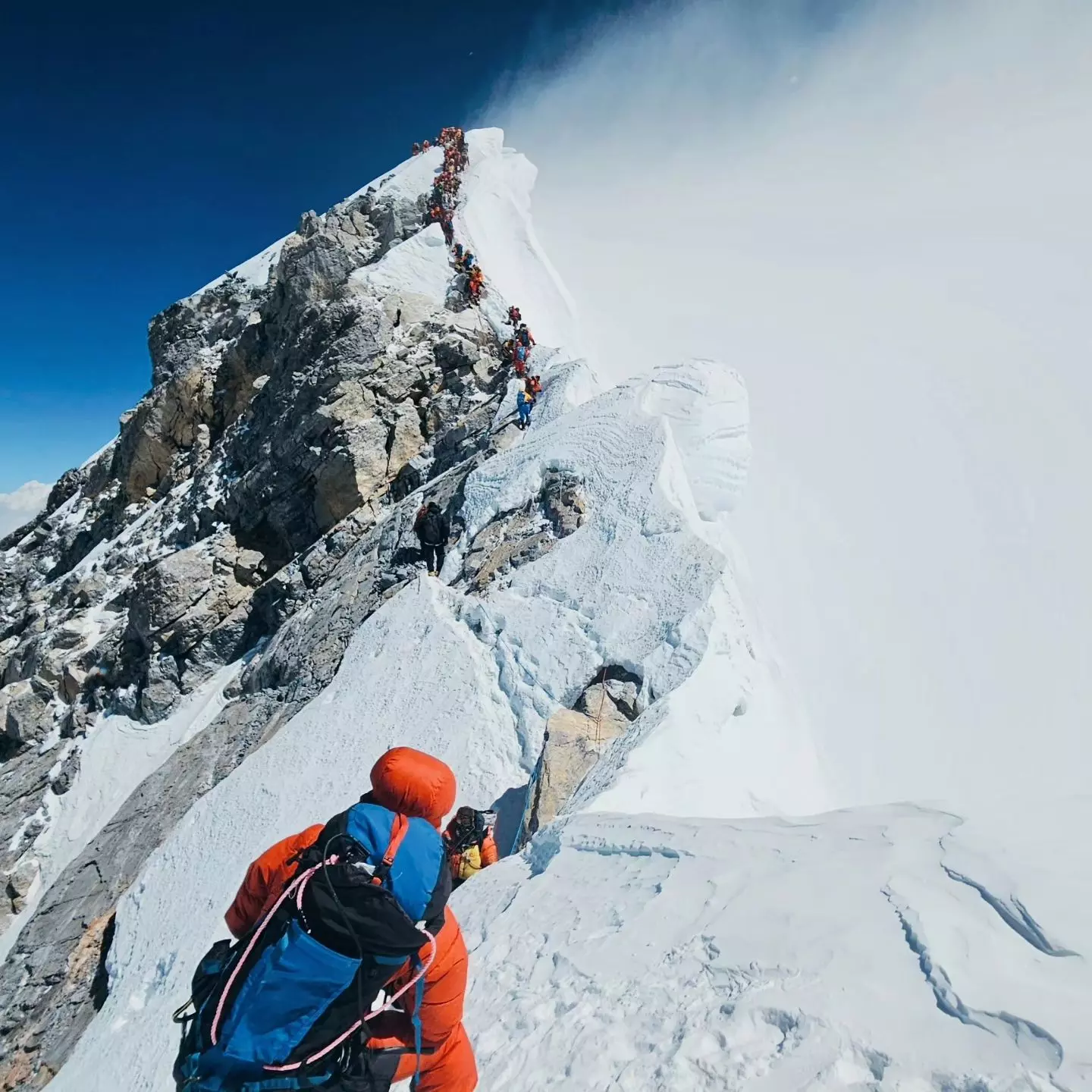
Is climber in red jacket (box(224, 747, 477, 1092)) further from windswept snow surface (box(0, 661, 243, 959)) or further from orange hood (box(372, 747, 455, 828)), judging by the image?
windswept snow surface (box(0, 661, 243, 959))

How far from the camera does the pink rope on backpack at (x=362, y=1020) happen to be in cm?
267

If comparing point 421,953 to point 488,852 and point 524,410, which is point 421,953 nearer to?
point 488,852

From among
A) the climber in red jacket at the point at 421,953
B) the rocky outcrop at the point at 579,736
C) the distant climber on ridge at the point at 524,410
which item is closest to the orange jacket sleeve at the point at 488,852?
the rocky outcrop at the point at 579,736

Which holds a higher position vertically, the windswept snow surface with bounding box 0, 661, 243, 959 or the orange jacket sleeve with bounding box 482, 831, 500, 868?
the windswept snow surface with bounding box 0, 661, 243, 959

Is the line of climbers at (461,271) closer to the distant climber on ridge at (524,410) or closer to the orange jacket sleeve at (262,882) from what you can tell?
the distant climber on ridge at (524,410)

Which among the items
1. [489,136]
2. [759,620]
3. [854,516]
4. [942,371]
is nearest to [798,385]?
[942,371]

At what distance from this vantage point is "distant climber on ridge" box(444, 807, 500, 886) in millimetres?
6492

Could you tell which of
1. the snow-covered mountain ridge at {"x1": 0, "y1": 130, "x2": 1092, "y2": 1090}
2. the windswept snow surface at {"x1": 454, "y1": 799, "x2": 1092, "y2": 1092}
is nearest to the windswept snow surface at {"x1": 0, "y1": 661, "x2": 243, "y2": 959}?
the snow-covered mountain ridge at {"x1": 0, "y1": 130, "x2": 1092, "y2": 1090}

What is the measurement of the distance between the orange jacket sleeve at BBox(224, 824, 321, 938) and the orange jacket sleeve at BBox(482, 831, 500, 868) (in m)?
3.76

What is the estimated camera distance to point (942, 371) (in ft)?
58.0

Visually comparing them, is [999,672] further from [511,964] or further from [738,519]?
[511,964]

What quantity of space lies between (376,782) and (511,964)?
6.66 feet

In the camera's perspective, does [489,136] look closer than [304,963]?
No

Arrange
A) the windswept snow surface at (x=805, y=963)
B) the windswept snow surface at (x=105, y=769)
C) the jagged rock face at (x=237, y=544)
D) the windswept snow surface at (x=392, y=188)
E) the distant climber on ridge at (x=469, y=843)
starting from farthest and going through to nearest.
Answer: the windswept snow surface at (x=392, y=188) → the windswept snow surface at (x=105, y=769) → the jagged rock face at (x=237, y=544) → the distant climber on ridge at (x=469, y=843) → the windswept snow surface at (x=805, y=963)
